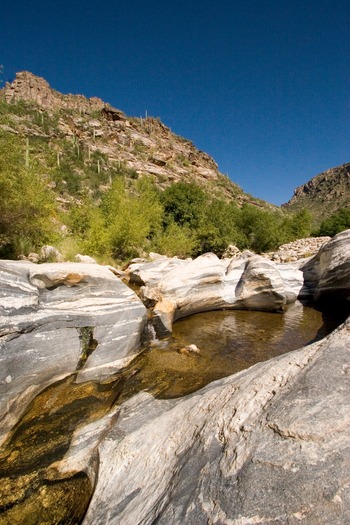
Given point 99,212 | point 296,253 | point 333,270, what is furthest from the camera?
point 99,212

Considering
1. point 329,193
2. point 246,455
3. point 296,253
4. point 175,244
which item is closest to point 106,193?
point 175,244

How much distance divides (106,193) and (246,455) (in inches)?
1051

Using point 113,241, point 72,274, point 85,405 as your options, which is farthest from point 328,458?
point 113,241

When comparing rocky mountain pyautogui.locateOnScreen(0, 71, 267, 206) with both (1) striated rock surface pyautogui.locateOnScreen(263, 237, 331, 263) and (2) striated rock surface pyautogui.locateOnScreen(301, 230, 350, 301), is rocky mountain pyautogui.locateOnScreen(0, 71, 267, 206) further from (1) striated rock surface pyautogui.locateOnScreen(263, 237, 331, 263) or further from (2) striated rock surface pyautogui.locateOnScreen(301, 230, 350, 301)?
(2) striated rock surface pyautogui.locateOnScreen(301, 230, 350, 301)

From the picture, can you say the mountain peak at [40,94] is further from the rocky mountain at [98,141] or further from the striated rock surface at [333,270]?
the striated rock surface at [333,270]

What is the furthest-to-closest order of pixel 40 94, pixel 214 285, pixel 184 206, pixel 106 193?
pixel 40 94 < pixel 184 206 < pixel 106 193 < pixel 214 285

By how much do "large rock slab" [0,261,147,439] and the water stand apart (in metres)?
0.31

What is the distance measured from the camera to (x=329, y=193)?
7925 cm

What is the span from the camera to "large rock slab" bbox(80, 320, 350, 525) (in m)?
1.63

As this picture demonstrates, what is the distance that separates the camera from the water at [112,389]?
8.97 feet

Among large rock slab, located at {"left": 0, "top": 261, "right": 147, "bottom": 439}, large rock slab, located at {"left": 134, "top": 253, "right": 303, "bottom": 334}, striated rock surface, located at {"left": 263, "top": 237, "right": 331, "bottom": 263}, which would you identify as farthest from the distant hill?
large rock slab, located at {"left": 0, "top": 261, "right": 147, "bottom": 439}

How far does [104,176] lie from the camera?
4828 cm

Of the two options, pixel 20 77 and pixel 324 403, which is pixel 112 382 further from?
pixel 20 77

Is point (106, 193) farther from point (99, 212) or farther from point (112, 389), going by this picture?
point (112, 389)
